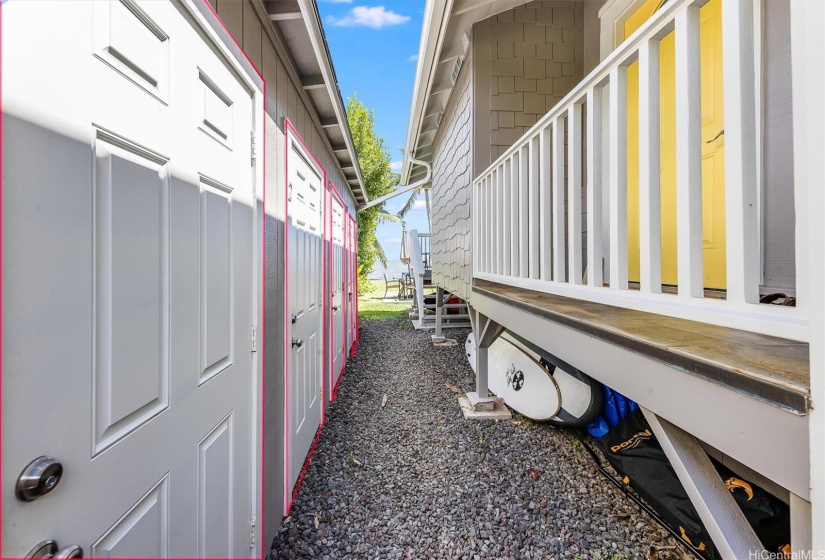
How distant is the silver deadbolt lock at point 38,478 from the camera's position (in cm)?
65

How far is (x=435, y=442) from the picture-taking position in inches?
125

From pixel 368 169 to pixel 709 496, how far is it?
15.7 meters

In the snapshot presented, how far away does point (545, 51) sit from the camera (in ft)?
11.8

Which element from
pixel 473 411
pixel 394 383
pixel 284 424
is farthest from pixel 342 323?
pixel 284 424

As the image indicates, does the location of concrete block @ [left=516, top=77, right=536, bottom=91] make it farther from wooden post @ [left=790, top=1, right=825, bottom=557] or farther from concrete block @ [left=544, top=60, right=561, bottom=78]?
wooden post @ [left=790, top=1, right=825, bottom=557]

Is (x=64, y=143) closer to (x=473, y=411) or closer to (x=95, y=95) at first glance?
(x=95, y=95)

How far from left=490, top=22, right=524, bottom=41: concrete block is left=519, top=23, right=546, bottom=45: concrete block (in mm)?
50

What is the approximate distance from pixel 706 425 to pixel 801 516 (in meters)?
0.19

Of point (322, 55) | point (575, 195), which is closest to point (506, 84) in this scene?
point (322, 55)

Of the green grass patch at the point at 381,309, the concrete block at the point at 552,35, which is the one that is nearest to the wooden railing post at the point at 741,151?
the concrete block at the point at 552,35

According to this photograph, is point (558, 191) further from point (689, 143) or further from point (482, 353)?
point (482, 353)

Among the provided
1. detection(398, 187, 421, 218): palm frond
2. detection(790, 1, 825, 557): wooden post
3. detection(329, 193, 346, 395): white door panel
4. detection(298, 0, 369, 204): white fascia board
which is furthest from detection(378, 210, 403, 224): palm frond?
detection(790, 1, 825, 557): wooden post

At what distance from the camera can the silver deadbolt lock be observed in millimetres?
647

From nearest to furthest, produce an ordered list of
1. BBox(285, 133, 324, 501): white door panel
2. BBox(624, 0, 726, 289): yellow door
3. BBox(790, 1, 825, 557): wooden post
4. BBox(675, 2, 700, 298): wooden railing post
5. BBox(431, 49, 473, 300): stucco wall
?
BBox(790, 1, 825, 557): wooden post → BBox(675, 2, 700, 298): wooden railing post → BBox(624, 0, 726, 289): yellow door → BBox(285, 133, 324, 501): white door panel → BBox(431, 49, 473, 300): stucco wall
